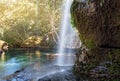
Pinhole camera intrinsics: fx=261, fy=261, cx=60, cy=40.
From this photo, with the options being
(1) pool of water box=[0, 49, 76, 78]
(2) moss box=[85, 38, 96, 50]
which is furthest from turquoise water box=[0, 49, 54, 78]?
(2) moss box=[85, 38, 96, 50]

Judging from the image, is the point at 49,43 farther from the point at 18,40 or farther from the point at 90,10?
the point at 90,10

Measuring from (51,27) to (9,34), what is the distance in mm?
5092

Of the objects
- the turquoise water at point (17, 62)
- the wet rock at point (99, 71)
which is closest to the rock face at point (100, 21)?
the wet rock at point (99, 71)

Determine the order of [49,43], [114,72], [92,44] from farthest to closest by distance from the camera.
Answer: [49,43]
[92,44]
[114,72]

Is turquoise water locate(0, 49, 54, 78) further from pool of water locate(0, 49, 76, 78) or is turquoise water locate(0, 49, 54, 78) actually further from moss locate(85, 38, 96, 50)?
moss locate(85, 38, 96, 50)

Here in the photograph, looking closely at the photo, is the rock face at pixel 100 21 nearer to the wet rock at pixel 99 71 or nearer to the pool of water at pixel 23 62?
the wet rock at pixel 99 71

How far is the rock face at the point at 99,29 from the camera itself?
273 inches

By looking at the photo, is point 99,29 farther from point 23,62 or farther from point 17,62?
point 17,62

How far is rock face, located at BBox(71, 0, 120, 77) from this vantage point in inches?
273

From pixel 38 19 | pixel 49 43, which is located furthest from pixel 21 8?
pixel 49 43

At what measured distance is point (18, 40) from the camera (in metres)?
30.5

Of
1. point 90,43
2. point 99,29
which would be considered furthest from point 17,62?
point 99,29

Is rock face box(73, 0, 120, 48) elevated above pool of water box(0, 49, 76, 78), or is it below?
above

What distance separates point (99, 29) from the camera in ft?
23.1
